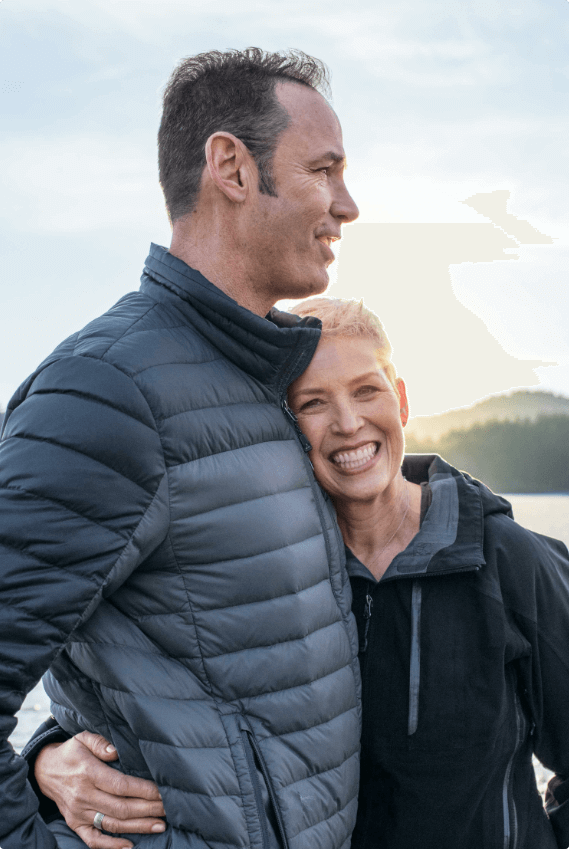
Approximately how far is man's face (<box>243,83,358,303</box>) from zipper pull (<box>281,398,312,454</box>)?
0.33 metres

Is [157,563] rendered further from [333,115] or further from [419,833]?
[333,115]

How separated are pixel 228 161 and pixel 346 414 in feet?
2.46

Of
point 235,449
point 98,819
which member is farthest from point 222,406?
point 98,819

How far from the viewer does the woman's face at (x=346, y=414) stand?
83.3 inches

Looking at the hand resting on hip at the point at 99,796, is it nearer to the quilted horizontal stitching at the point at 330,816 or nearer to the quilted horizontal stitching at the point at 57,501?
the quilted horizontal stitching at the point at 330,816

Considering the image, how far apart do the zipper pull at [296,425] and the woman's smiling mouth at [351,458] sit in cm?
12

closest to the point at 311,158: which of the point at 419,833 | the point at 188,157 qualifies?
the point at 188,157

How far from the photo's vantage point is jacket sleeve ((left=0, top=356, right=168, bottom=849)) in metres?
1.38

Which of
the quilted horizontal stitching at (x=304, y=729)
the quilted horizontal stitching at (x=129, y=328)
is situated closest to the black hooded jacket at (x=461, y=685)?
the quilted horizontal stitching at (x=304, y=729)

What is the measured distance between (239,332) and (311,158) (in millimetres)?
574

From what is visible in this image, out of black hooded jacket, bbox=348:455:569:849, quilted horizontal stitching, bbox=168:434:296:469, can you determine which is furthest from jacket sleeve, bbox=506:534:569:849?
quilted horizontal stitching, bbox=168:434:296:469

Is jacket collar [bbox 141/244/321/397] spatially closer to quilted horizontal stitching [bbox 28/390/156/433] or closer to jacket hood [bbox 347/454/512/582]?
quilted horizontal stitching [bbox 28/390/156/433]

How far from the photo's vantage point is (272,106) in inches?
80.7

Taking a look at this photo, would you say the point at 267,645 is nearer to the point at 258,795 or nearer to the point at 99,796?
the point at 258,795
